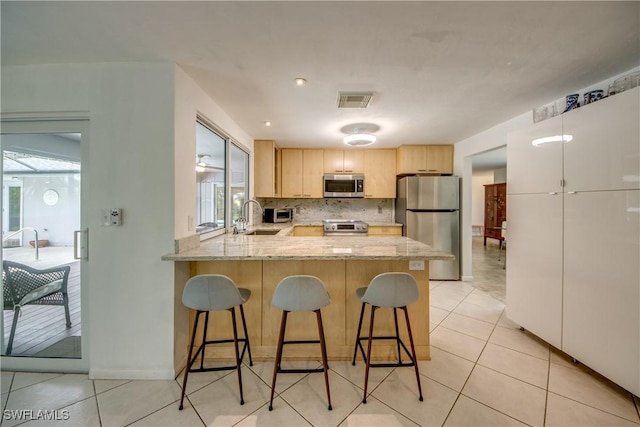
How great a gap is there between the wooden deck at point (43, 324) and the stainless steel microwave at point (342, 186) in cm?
338

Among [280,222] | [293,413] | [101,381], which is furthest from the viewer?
[280,222]

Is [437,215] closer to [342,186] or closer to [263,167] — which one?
[342,186]

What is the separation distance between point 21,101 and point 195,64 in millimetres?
1349

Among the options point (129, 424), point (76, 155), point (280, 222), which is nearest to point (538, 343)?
point (129, 424)

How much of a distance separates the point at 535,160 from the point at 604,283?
1096mm

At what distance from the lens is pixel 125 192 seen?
1.81 metres

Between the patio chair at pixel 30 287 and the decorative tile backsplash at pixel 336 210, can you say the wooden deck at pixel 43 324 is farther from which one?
the decorative tile backsplash at pixel 336 210

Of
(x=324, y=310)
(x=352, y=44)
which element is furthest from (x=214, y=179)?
(x=352, y=44)

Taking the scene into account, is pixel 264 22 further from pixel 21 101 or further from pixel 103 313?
pixel 103 313

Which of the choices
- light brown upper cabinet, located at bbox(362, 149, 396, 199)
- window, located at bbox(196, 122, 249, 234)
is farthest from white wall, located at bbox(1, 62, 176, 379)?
light brown upper cabinet, located at bbox(362, 149, 396, 199)

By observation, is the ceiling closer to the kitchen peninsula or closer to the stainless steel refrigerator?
the kitchen peninsula

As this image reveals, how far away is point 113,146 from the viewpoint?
71.1 inches

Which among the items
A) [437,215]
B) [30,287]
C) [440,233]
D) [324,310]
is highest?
[437,215]

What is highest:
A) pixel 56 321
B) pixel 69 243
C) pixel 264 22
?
pixel 264 22
